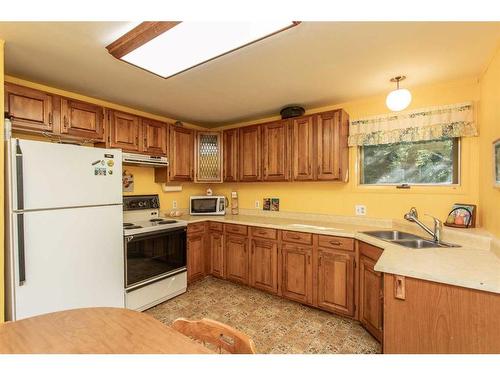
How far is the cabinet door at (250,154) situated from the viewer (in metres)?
3.22

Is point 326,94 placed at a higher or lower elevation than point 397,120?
higher

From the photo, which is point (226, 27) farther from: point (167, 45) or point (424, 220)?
point (424, 220)

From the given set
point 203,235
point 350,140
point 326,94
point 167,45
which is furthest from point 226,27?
point 203,235

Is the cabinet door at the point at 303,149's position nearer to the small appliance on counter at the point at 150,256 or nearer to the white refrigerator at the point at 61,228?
the small appliance on counter at the point at 150,256

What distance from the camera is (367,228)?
2.54 meters

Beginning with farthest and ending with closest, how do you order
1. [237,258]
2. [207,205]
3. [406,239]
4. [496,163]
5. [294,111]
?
[207,205]
[237,258]
[294,111]
[406,239]
[496,163]

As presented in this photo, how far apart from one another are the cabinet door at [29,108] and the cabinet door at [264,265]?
235 cm

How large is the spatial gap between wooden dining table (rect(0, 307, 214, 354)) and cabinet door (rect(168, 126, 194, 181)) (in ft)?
7.73

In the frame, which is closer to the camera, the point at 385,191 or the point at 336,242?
the point at 336,242

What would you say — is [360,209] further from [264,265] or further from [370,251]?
→ [264,265]

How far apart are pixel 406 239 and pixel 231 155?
91.6 inches

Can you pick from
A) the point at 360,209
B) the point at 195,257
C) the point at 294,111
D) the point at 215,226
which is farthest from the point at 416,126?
the point at 195,257

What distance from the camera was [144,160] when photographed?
9.20ft

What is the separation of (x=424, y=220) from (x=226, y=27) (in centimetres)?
250
